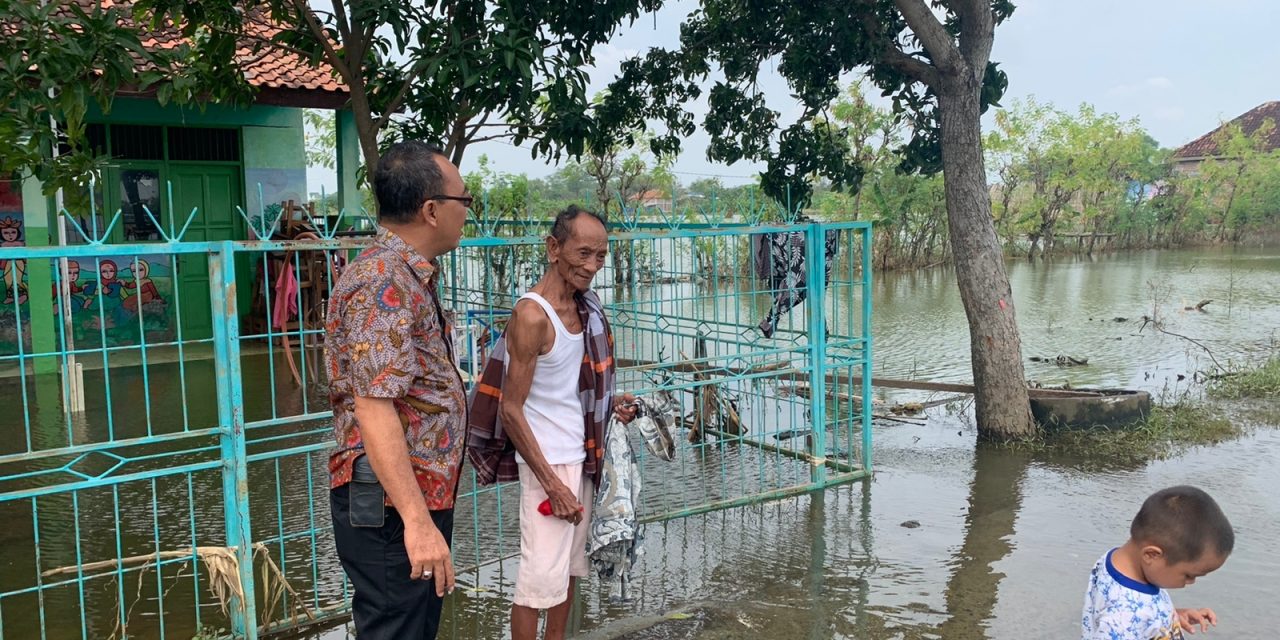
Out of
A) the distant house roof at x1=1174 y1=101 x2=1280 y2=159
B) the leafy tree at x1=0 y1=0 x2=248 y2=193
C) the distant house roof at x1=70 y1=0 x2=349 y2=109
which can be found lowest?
the leafy tree at x1=0 y1=0 x2=248 y2=193

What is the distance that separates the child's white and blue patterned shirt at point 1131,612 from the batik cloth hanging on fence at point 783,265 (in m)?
3.58

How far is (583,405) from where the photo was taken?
3344 mm

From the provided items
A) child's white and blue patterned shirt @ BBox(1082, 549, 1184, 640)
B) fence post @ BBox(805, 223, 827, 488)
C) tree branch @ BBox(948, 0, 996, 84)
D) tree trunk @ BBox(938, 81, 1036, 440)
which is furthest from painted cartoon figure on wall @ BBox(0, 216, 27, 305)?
child's white and blue patterned shirt @ BBox(1082, 549, 1184, 640)

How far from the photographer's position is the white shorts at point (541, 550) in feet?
10.8

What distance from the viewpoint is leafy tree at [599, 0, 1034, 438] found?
301 inches

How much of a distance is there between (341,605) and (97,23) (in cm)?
278

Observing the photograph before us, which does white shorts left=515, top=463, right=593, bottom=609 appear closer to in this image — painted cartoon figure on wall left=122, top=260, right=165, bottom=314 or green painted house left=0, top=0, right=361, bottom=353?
green painted house left=0, top=0, right=361, bottom=353

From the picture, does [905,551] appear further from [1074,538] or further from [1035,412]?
[1035,412]

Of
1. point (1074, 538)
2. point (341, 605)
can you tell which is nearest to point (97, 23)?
point (341, 605)

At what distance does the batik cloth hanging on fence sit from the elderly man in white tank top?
3101mm

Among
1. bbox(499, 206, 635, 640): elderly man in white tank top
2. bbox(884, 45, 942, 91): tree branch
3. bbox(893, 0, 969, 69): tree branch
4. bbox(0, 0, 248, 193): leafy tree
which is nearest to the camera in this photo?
bbox(499, 206, 635, 640): elderly man in white tank top

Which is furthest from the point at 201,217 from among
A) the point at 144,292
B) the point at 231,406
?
the point at 231,406

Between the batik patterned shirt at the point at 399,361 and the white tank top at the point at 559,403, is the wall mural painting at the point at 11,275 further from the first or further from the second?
the batik patterned shirt at the point at 399,361

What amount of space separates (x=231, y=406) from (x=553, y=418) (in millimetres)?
Answer: 1326
